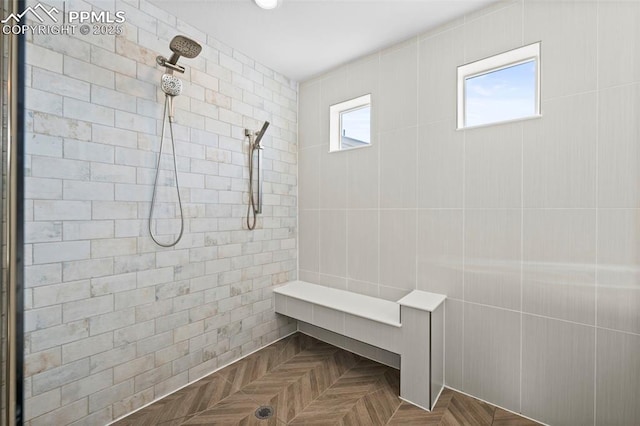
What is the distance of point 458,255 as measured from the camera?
2.10m

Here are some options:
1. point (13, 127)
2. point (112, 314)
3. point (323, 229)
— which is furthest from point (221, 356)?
point (13, 127)

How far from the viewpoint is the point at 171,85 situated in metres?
1.90

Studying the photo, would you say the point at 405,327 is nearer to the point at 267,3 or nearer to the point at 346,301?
the point at 346,301

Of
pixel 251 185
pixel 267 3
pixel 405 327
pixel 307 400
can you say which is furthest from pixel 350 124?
pixel 307 400

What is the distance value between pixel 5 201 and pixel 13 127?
9.0 inches

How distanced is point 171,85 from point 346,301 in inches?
82.4

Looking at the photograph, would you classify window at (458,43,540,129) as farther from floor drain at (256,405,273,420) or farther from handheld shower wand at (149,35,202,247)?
floor drain at (256,405,273,420)

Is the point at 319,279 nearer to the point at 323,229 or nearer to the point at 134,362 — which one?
the point at 323,229

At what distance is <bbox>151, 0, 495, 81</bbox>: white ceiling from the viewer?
1967 millimetres

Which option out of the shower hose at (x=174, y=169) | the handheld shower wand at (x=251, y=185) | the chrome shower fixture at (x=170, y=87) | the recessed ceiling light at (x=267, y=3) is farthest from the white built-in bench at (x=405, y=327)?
the recessed ceiling light at (x=267, y=3)

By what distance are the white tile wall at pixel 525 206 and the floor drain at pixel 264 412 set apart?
3.96ft

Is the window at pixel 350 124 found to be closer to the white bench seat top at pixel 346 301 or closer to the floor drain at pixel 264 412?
the white bench seat top at pixel 346 301

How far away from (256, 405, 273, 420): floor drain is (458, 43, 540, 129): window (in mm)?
2359

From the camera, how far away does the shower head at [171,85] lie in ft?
6.16
